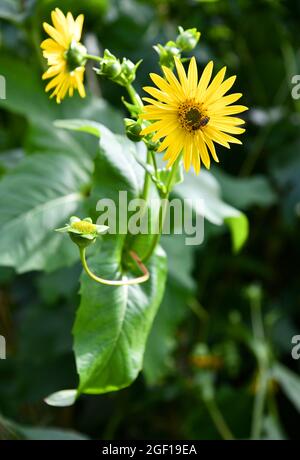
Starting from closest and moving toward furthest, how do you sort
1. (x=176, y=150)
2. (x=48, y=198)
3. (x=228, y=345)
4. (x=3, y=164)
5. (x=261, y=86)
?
(x=176, y=150), (x=48, y=198), (x=3, y=164), (x=228, y=345), (x=261, y=86)

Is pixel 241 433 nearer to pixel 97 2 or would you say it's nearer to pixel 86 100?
pixel 86 100

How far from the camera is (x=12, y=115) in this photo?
1034mm

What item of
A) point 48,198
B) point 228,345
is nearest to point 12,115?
point 48,198

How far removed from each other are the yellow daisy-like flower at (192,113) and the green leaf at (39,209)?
0.27 metres

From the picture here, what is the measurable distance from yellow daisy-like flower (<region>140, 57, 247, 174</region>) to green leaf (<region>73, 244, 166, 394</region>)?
0.13 metres

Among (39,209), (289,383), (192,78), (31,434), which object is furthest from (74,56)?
(289,383)

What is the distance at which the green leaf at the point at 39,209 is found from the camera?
630 mm

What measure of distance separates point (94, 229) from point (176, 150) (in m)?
0.07

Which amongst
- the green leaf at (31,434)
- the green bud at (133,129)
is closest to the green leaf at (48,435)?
the green leaf at (31,434)

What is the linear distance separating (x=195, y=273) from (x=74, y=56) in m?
0.66

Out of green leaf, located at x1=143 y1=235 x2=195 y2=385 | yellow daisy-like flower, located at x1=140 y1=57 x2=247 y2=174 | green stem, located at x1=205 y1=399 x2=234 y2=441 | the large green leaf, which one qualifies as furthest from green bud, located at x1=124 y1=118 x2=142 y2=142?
green stem, located at x1=205 y1=399 x2=234 y2=441

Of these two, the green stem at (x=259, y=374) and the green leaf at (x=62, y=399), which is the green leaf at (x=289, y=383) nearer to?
the green stem at (x=259, y=374)

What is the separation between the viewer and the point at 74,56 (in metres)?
0.45

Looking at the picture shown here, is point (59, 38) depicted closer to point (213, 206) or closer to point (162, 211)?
point (162, 211)
